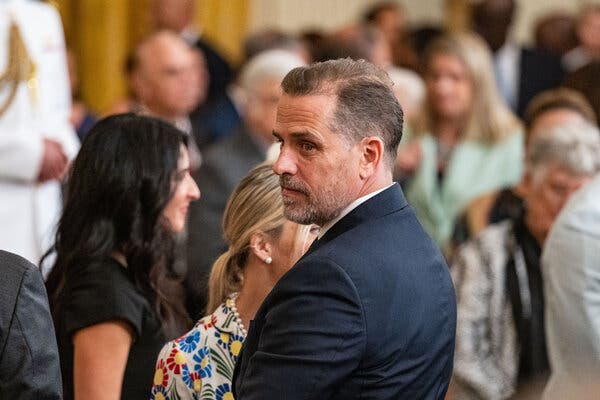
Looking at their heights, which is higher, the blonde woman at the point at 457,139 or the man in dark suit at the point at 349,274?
the man in dark suit at the point at 349,274

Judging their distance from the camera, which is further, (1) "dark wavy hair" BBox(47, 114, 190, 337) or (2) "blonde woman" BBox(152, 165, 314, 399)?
(1) "dark wavy hair" BBox(47, 114, 190, 337)

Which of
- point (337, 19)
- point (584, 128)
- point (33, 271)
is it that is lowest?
point (337, 19)

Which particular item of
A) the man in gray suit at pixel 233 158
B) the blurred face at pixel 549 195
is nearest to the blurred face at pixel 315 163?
the blurred face at pixel 549 195

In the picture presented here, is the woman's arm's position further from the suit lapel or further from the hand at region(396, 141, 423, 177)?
the hand at region(396, 141, 423, 177)

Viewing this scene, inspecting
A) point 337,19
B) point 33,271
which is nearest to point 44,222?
point 33,271

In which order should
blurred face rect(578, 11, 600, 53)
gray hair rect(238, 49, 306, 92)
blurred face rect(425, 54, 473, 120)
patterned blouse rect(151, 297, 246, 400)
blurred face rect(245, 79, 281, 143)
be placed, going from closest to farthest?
1. patterned blouse rect(151, 297, 246, 400)
2. blurred face rect(245, 79, 281, 143)
3. gray hair rect(238, 49, 306, 92)
4. blurred face rect(425, 54, 473, 120)
5. blurred face rect(578, 11, 600, 53)

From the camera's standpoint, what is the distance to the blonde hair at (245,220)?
2.80 metres

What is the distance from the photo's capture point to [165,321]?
322cm

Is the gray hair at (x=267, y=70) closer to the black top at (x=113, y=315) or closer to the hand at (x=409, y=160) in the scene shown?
the hand at (x=409, y=160)

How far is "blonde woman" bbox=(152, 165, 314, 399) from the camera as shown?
2.74 meters

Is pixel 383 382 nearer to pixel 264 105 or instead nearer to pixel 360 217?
pixel 360 217

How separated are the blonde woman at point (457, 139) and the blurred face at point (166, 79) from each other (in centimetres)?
120

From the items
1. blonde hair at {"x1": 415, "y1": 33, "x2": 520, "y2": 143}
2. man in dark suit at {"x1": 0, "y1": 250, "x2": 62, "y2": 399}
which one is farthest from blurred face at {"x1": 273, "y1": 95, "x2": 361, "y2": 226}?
blonde hair at {"x1": 415, "y1": 33, "x2": 520, "y2": 143}

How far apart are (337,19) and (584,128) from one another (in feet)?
20.7
